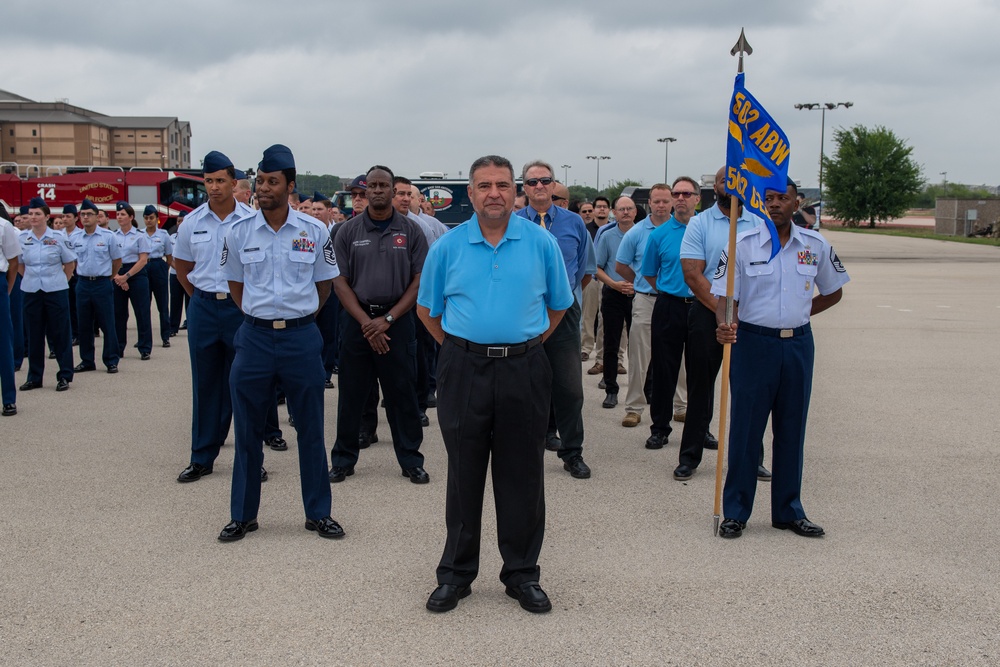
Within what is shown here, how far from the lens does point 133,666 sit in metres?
3.86

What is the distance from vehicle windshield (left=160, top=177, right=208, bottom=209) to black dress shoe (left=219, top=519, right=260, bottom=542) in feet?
110

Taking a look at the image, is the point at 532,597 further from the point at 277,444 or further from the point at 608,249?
the point at 608,249

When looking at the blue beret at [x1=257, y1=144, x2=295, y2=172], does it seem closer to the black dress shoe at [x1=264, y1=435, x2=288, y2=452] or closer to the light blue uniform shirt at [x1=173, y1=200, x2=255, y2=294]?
the light blue uniform shirt at [x1=173, y1=200, x2=255, y2=294]

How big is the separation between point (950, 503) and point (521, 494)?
326 centimetres

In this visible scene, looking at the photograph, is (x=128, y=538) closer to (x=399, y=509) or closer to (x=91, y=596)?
(x=91, y=596)

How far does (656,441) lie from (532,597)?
3.55 meters

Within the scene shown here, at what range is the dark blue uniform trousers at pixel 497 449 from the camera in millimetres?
4359

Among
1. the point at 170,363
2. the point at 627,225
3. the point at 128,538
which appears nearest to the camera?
the point at 128,538

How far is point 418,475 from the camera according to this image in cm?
674

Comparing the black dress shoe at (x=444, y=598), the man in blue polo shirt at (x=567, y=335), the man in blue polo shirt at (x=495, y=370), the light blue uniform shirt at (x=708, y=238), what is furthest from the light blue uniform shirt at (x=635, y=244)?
the black dress shoe at (x=444, y=598)

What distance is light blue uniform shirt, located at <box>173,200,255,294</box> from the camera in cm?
675

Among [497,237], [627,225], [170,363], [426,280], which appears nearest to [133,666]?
[426,280]

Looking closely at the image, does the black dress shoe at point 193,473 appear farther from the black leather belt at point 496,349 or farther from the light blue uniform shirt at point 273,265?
the black leather belt at point 496,349

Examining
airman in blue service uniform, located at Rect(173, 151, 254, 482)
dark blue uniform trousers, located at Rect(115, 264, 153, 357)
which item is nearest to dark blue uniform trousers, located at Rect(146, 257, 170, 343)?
dark blue uniform trousers, located at Rect(115, 264, 153, 357)
